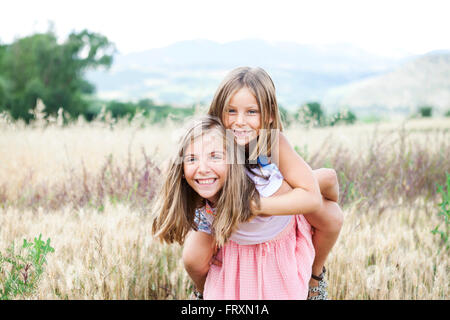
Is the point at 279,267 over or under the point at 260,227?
under

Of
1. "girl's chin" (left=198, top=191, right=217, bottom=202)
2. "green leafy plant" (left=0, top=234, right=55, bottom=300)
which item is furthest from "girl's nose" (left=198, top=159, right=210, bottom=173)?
"green leafy plant" (left=0, top=234, right=55, bottom=300)

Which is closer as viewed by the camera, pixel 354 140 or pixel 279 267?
pixel 279 267

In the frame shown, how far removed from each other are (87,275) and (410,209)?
2.85 meters

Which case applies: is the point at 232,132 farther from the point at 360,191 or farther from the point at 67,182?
the point at 67,182

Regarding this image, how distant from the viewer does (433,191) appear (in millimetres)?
4480

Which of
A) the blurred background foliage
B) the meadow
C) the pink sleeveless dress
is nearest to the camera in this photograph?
the pink sleeveless dress

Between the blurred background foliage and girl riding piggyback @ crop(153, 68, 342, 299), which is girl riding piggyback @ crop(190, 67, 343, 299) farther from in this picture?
the blurred background foliage

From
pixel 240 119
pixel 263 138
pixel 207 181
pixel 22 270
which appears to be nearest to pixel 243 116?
pixel 240 119

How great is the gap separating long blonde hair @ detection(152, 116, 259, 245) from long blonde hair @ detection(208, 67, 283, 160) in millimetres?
107

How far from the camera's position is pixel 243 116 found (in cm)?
216

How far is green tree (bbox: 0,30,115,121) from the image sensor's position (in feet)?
80.3

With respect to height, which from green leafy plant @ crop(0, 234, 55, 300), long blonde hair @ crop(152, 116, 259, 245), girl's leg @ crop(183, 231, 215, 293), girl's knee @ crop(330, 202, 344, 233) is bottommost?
green leafy plant @ crop(0, 234, 55, 300)

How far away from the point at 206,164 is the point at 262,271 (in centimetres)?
64

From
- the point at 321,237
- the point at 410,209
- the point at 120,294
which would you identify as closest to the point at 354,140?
the point at 410,209
